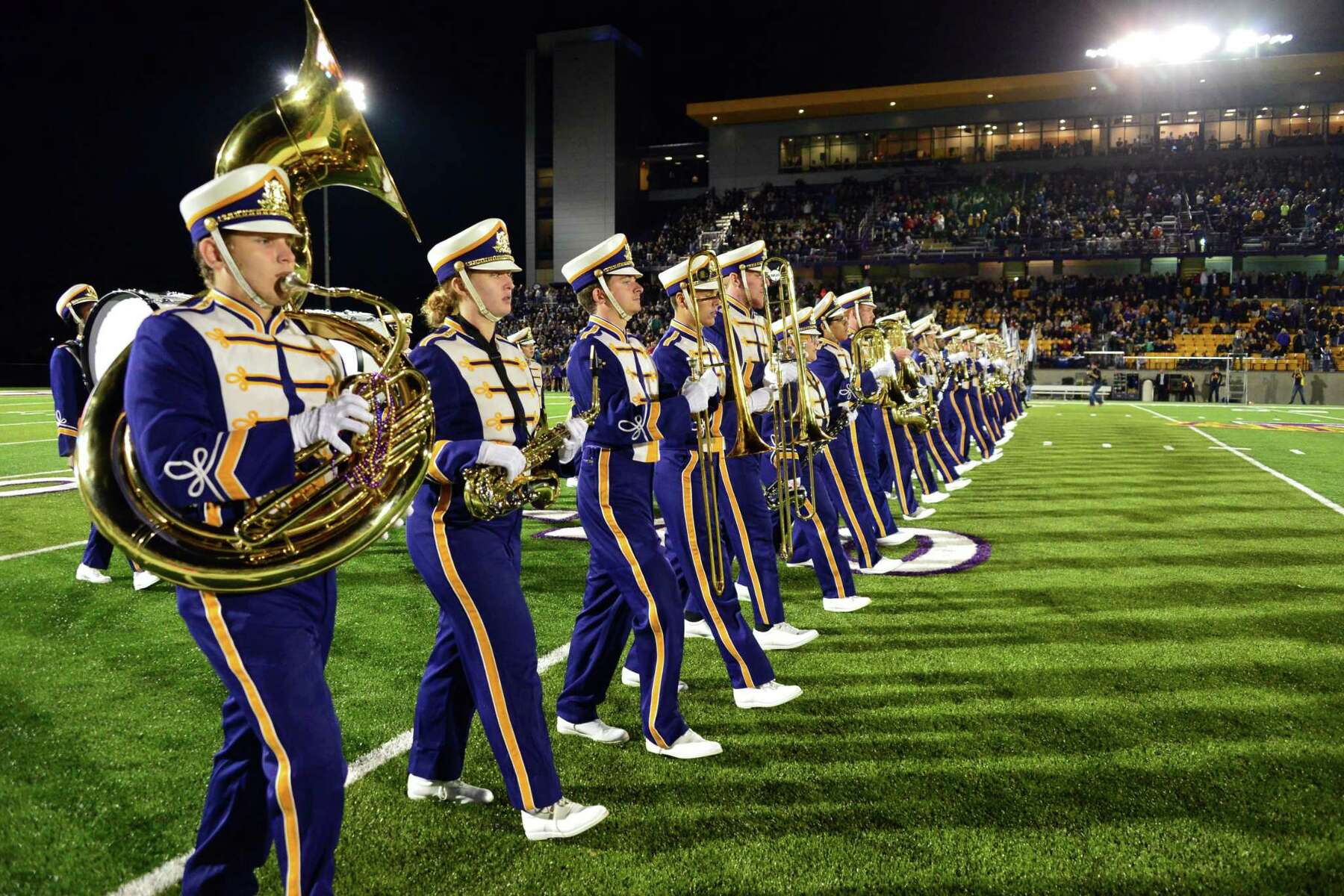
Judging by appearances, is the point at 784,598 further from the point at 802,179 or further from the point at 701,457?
the point at 802,179

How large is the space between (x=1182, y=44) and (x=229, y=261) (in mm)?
51323

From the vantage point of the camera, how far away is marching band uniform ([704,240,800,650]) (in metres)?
4.75

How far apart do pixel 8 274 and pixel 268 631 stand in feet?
135

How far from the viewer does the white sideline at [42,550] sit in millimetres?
7400

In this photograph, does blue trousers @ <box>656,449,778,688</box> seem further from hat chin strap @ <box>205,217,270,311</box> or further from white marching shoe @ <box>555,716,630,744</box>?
hat chin strap @ <box>205,217,270,311</box>

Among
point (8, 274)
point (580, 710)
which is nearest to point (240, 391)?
point (580, 710)

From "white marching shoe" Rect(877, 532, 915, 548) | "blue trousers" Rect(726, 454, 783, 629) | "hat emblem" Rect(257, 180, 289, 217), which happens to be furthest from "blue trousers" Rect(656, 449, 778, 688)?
"white marching shoe" Rect(877, 532, 915, 548)

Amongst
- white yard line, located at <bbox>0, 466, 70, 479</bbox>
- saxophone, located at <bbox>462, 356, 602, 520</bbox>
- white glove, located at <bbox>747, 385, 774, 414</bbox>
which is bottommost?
white yard line, located at <bbox>0, 466, 70, 479</bbox>

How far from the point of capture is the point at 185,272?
36031mm

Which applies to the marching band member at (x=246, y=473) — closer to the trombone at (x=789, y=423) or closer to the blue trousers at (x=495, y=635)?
the blue trousers at (x=495, y=635)

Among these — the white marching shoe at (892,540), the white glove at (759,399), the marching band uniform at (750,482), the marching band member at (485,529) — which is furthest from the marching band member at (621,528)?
the white marching shoe at (892,540)

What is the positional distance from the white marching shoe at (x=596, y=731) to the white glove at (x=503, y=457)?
1.46 m

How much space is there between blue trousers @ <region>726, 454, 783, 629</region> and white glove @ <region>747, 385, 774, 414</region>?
261mm

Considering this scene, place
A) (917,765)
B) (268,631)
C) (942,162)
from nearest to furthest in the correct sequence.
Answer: (268,631), (917,765), (942,162)
